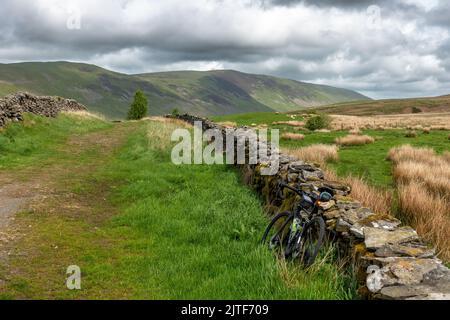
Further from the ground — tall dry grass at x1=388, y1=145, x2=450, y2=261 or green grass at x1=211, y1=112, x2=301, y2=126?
green grass at x1=211, y1=112, x2=301, y2=126

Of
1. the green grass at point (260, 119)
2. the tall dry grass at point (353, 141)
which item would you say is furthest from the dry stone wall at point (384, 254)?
the green grass at point (260, 119)

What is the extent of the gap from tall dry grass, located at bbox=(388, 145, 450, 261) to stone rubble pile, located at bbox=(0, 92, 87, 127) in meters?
18.7

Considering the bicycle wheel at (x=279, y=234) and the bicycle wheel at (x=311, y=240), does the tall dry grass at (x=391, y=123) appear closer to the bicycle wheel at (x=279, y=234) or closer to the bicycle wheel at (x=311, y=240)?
the bicycle wheel at (x=279, y=234)

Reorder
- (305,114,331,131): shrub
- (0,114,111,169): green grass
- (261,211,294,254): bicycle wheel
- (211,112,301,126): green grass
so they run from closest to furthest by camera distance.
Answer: (261,211,294,254): bicycle wheel, (0,114,111,169): green grass, (305,114,331,131): shrub, (211,112,301,126): green grass

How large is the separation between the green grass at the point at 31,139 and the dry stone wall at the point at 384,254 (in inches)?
515

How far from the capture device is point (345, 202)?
7.48 m

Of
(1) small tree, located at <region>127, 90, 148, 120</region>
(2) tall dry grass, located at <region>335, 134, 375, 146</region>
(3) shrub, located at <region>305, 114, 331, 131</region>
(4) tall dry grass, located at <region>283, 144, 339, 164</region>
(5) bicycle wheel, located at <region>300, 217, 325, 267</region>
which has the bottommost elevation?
(5) bicycle wheel, located at <region>300, 217, 325, 267</region>

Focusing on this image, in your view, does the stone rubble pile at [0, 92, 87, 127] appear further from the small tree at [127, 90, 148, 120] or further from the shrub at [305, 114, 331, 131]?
the small tree at [127, 90, 148, 120]

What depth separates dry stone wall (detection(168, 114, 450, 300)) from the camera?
475 centimetres

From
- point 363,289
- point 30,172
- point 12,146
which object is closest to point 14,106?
point 12,146

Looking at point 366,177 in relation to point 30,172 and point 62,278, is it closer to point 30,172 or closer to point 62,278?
point 62,278

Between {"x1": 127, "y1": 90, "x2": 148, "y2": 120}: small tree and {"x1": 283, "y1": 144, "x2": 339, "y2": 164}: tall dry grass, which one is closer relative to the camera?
{"x1": 283, "y1": 144, "x2": 339, "y2": 164}: tall dry grass

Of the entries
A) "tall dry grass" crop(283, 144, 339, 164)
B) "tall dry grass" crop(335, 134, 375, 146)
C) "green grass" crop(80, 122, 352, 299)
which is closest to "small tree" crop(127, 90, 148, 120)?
"tall dry grass" crop(335, 134, 375, 146)
